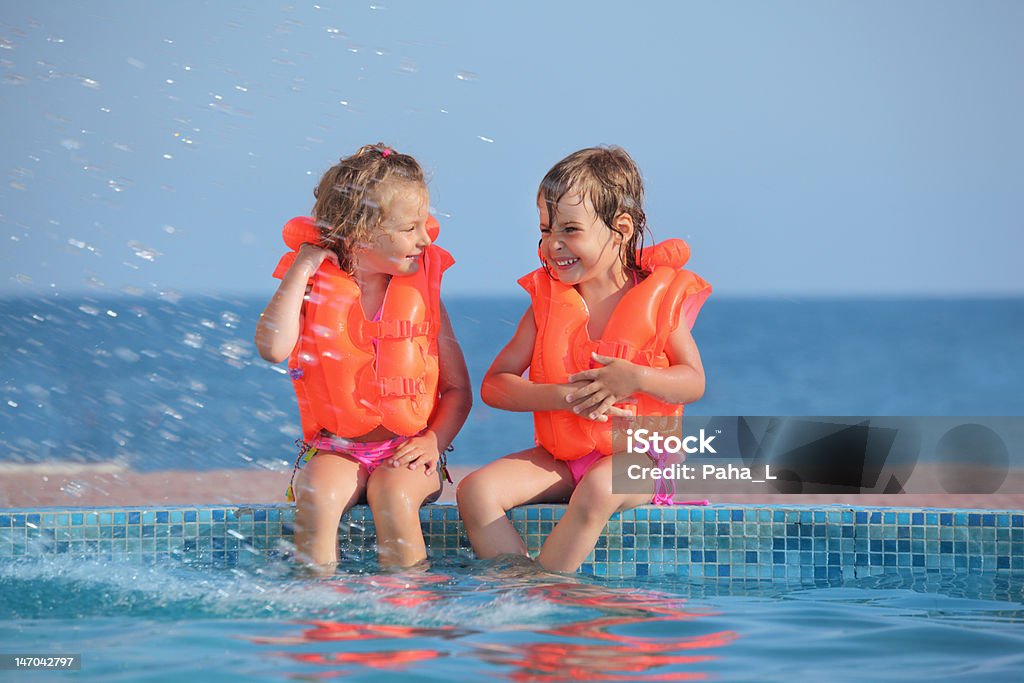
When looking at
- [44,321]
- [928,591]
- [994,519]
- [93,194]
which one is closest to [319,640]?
[928,591]

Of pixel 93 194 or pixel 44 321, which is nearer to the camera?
pixel 93 194

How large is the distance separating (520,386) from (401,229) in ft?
2.23

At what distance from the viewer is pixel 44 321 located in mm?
38531

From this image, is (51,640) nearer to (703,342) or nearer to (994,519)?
(994,519)

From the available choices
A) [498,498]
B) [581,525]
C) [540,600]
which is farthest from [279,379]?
[540,600]

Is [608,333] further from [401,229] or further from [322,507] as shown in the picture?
[322,507]

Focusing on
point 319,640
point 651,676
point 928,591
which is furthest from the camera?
point 928,591

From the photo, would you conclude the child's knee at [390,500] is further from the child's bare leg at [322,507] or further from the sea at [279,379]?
the sea at [279,379]

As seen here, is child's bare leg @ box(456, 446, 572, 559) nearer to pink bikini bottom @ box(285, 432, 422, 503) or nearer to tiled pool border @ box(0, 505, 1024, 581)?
tiled pool border @ box(0, 505, 1024, 581)

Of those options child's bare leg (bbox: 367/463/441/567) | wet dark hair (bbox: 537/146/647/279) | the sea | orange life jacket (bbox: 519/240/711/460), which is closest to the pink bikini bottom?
child's bare leg (bbox: 367/463/441/567)

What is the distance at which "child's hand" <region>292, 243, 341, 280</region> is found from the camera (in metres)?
4.26

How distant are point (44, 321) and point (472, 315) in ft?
47.7

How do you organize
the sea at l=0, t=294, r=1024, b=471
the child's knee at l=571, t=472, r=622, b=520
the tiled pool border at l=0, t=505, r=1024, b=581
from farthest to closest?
the sea at l=0, t=294, r=1024, b=471 → the tiled pool border at l=0, t=505, r=1024, b=581 → the child's knee at l=571, t=472, r=622, b=520

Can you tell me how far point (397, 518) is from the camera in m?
3.99
